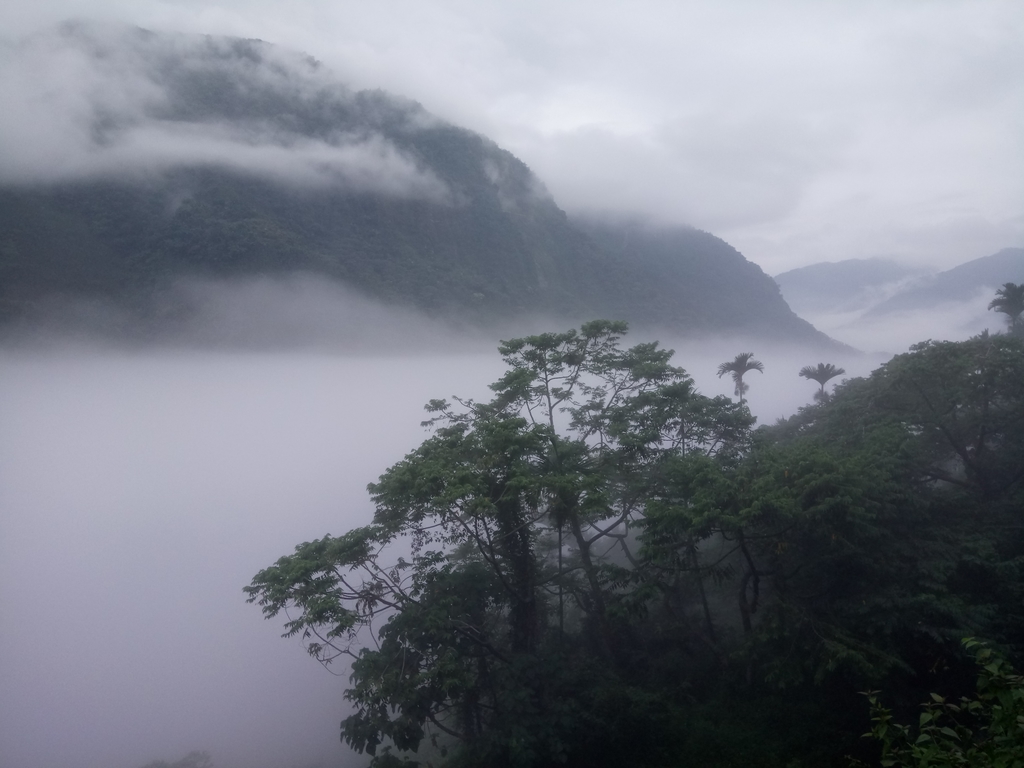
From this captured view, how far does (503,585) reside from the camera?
1048cm

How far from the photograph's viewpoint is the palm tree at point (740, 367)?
22.8 m

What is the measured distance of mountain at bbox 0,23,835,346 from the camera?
96.4 ft

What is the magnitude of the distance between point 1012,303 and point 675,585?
18.6 m

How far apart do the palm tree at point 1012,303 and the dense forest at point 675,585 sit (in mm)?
11856

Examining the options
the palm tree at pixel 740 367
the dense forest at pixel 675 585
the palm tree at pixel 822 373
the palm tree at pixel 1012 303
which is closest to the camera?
the dense forest at pixel 675 585

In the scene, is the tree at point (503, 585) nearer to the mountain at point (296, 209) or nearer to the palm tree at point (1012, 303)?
the palm tree at point (1012, 303)

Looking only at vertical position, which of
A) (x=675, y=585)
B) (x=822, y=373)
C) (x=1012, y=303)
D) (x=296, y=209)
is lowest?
(x=675, y=585)

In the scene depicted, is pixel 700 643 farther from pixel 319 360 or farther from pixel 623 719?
pixel 319 360

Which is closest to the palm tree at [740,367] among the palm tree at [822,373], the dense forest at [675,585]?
the palm tree at [822,373]

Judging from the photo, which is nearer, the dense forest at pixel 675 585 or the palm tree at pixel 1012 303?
the dense forest at pixel 675 585

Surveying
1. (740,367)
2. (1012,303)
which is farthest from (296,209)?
(1012,303)

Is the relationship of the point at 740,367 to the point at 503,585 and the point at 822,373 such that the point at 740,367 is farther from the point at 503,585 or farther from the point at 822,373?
the point at 503,585

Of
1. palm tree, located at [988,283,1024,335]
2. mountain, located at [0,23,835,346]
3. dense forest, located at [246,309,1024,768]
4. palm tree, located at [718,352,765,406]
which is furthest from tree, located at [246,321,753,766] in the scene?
mountain, located at [0,23,835,346]

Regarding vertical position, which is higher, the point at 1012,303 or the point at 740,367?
the point at 1012,303
